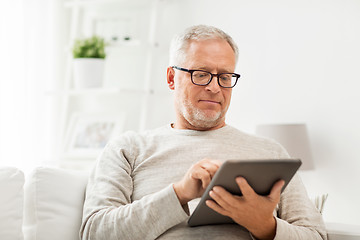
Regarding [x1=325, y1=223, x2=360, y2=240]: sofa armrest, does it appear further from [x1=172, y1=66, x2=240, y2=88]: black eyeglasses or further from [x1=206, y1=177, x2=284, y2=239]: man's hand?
[x1=172, y1=66, x2=240, y2=88]: black eyeglasses

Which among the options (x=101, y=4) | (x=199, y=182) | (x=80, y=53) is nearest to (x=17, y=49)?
(x=80, y=53)

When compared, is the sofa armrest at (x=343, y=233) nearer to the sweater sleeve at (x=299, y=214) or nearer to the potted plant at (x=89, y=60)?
the sweater sleeve at (x=299, y=214)

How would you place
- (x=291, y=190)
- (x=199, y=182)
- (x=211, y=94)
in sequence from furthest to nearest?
1. (x=211, y=94)
2. (x=291, y=190)
3. (x=199, y=182)

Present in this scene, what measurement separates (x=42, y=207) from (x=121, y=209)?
0.97ft

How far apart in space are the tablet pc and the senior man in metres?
0.02

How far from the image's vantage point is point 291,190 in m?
1.45

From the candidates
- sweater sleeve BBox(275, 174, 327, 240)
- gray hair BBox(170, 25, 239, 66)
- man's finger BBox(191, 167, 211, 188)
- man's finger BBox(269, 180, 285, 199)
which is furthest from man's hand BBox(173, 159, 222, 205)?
gray hair BBox(170, 25, 239, 66)

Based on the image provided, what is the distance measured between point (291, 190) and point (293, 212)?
73 millimetres

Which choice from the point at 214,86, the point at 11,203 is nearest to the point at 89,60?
the point at 214,86

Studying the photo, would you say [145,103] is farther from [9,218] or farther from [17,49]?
[9,218]

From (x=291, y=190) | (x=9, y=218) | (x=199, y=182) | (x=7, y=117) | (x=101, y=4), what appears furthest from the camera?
(x=101, y=4)

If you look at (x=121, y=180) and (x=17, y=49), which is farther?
(x=17, y=49)

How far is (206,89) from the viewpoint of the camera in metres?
1.56

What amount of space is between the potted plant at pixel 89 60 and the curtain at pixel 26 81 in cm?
33
